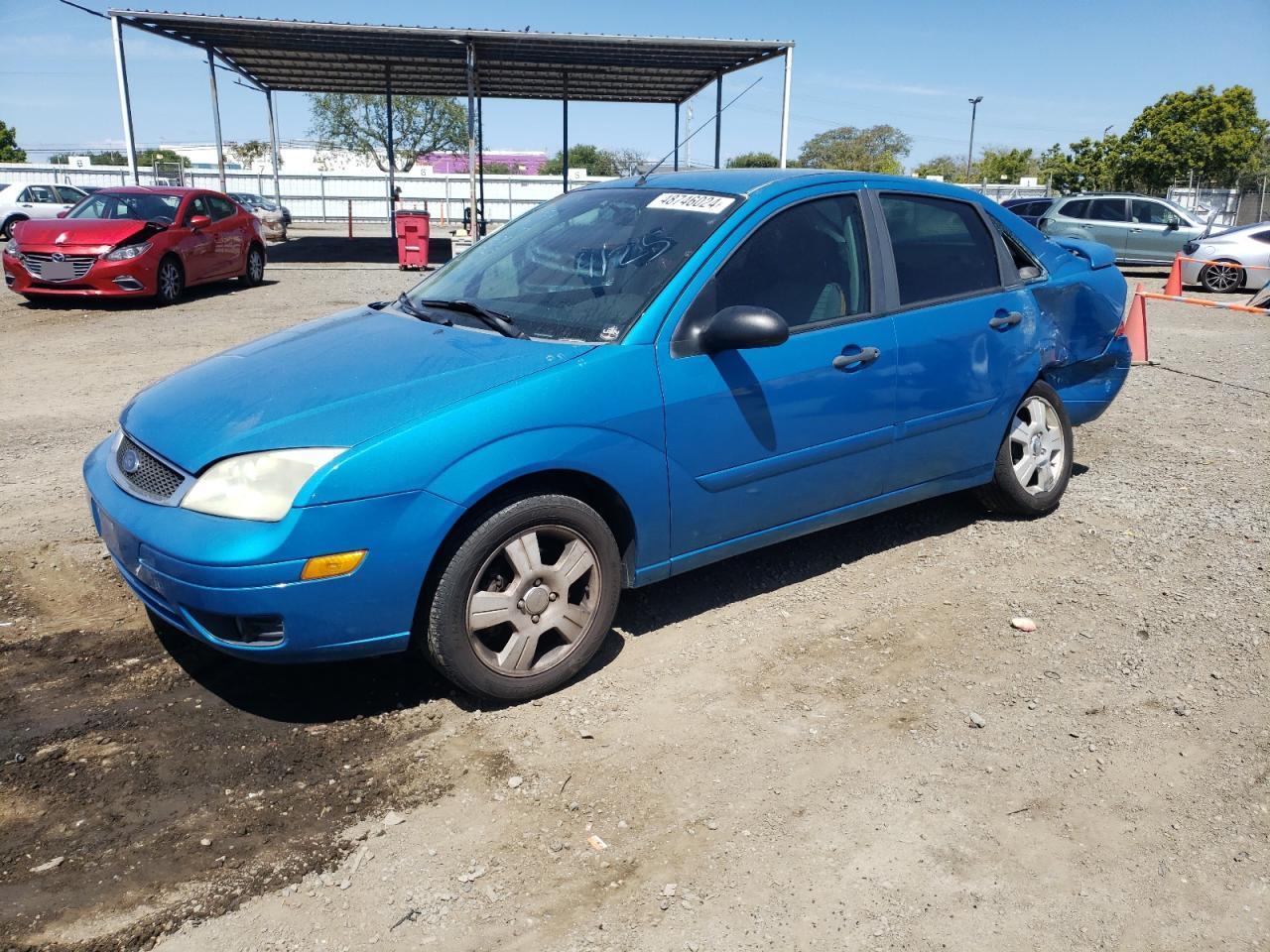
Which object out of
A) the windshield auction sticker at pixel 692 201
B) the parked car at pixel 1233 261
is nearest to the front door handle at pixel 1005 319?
the windshield auction sticker at pixel 692 201

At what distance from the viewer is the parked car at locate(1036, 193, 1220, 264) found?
2061cm

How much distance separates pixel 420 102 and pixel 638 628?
240ft

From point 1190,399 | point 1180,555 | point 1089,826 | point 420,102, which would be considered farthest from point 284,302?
point 420,102

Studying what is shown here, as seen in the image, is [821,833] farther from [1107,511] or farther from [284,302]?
[284,302]

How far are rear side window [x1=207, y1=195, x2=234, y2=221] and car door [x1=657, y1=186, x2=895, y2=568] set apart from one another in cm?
1330

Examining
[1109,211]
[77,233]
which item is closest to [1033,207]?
[1109,211]

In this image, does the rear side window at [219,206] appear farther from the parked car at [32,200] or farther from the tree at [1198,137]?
the tree at [1198,137]

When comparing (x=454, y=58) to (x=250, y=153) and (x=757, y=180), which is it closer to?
(x=757, y=180)

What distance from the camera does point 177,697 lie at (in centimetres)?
344

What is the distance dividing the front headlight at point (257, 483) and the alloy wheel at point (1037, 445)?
3.50 meters

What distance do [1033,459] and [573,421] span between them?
2888 millimetres

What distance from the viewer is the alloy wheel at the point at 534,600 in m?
3.28

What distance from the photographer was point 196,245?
47.3 feet

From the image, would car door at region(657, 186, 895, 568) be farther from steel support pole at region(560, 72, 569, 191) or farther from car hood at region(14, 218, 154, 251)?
steel support pole at region(560, 72, 569, 191)
